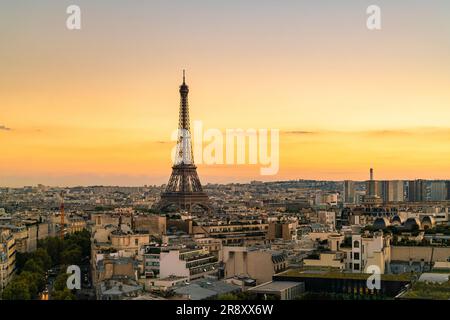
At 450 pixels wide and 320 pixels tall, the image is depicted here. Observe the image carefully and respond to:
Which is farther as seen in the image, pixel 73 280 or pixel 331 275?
pixel 73 280

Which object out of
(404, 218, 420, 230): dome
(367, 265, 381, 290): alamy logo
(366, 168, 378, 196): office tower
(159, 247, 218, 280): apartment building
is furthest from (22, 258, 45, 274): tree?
(366, 168, 378, 196): office tower

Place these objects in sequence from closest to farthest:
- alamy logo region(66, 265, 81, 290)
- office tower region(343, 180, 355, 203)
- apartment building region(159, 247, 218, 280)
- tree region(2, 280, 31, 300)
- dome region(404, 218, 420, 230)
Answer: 1. tree region(2, 280, 31, 300)
2. apartment building region(159, 247, 218, 280)
3. alamy logo region(66, 265, 81, 290)
4. dome region(404, 218, 420, 230)
5. office tower region(343, 180, 355, 203)

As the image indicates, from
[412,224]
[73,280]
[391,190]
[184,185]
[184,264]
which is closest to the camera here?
[184,264]

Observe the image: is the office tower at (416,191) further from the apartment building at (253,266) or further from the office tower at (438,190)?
the apartment building at (253,266)

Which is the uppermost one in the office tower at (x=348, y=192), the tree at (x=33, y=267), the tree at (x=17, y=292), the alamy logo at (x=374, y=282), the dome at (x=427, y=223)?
the office tower at (x=348, y=192)

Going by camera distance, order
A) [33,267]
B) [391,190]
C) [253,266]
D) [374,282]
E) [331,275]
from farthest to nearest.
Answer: [391,190] < [33,267] < [253,266] < [331,275] < [374,282]

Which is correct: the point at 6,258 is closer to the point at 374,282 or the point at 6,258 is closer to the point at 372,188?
the point at 374,282

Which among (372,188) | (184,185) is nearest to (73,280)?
(184,185)

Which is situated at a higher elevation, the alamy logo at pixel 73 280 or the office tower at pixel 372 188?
the office tower at pixel 372 188

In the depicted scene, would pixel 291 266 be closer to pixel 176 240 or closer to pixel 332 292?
pixel 332 292

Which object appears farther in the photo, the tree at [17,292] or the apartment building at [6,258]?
the apartment building at [6,258]

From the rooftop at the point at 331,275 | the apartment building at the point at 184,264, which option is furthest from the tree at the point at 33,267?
the rooftop at the point at 331,275

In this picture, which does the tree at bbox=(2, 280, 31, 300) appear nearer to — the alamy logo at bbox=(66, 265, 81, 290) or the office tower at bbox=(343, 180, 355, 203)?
the alamy logo at bbox=(66, 265, 81, 290)
